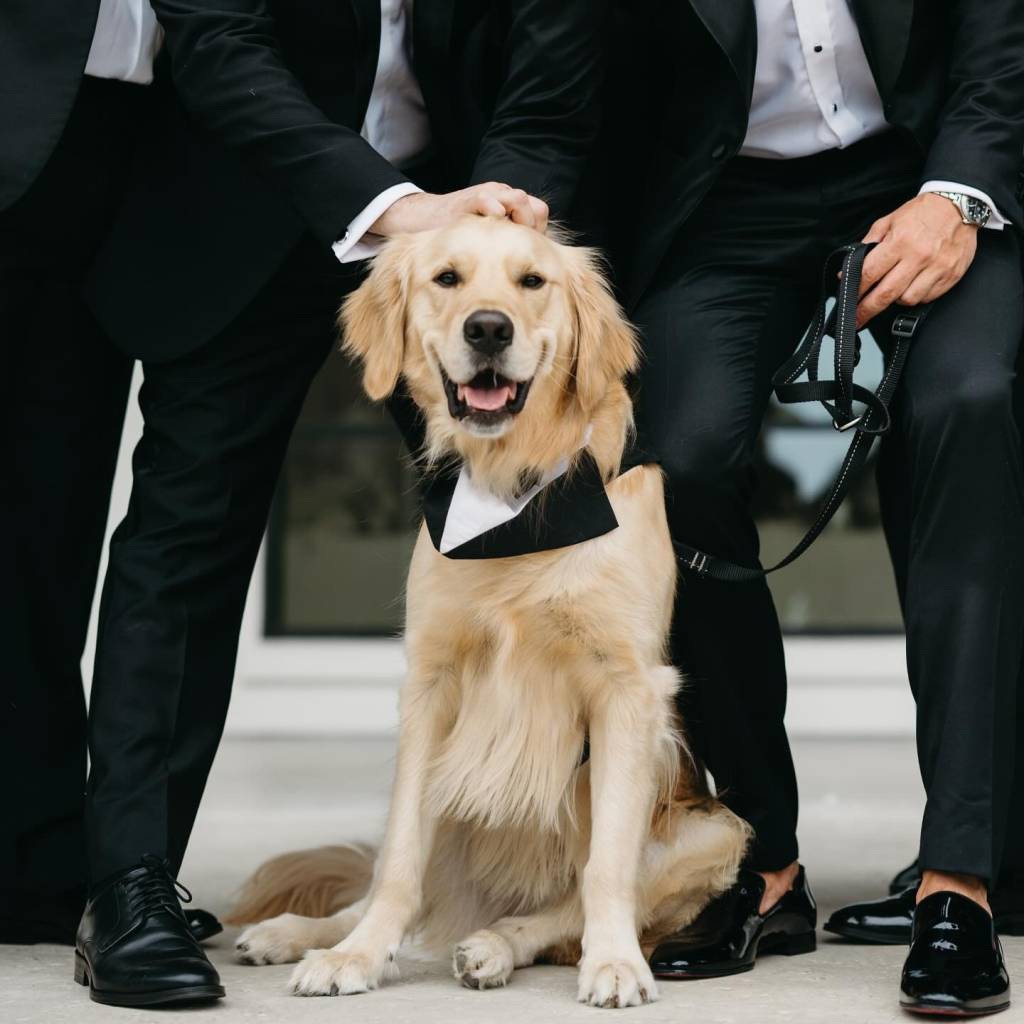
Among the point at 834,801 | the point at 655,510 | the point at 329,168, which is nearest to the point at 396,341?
the point at 329,168

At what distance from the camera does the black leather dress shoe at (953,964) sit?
2.37m

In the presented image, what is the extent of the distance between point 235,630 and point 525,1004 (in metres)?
0.88

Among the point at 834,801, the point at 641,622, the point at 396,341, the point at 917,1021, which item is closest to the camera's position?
the point at 917,1021

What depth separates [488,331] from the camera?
2.64m

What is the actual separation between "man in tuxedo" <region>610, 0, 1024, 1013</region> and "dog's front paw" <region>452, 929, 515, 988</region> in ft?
0.84

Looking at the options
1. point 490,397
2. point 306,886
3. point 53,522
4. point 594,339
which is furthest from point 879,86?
point 306,886

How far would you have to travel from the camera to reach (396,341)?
287cm

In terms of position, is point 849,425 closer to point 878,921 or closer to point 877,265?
point 877,265

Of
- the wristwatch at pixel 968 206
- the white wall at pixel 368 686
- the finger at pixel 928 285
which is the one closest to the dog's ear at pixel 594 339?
the finger at pixel 928 285

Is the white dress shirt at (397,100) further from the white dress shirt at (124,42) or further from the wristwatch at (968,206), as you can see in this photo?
the wristwatch at (968,206)

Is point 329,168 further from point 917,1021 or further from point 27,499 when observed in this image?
point 917,1021

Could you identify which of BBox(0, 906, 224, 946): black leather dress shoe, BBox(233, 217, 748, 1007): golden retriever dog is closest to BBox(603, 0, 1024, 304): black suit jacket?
BBox(233, 217, 748, 1007): golden retriever dog

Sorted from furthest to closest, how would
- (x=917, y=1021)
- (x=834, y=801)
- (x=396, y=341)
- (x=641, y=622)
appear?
1. (x=834, y=801)
2. (x=396, y=341)
3. (x=641, y=622)
4. (x=917, y=1021)

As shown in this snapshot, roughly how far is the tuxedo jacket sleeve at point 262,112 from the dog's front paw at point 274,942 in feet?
3.87
